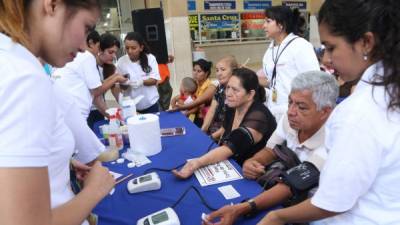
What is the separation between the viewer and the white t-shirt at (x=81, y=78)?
2193 mm

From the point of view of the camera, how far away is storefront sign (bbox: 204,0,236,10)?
7.12 m

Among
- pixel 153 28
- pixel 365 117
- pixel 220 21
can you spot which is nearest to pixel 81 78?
pixel 365 117

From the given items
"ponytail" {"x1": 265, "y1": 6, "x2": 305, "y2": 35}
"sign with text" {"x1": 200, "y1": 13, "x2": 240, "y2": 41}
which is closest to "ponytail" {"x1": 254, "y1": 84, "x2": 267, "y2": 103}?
"ponytail" {"x1": 265, "y1": 6, "x2": 305, "y2": 35}

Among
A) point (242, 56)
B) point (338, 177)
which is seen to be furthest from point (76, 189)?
point (242, 56)

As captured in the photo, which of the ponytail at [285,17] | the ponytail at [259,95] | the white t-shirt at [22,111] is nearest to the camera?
the white t-shirt at [22,111]

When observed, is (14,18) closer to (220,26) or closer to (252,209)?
(252,209)

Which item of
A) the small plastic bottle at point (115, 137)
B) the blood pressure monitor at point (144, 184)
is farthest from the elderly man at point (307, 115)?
the small plastic bottle at point (115, 137)

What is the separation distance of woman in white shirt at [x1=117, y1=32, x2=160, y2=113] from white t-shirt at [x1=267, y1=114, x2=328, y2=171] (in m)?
1.82

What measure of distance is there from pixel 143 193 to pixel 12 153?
90cm

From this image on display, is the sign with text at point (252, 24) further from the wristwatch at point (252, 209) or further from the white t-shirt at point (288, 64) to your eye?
the wristwatch at point (252, 209)

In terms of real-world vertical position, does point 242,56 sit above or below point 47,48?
below

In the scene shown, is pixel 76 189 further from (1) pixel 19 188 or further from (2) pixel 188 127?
(2) pixel 188 127

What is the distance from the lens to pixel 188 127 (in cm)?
226

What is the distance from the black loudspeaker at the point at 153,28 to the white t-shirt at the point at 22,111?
3936mm
